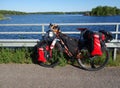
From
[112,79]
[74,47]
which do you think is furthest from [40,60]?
[112,79]

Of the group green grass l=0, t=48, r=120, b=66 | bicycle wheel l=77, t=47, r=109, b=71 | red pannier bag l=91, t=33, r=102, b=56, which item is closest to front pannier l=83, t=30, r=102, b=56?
red pannier bag l=91, t=33, r=102, b=56

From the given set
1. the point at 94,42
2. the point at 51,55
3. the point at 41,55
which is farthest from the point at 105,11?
the point at 94,42

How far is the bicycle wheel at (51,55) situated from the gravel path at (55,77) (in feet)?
0.64

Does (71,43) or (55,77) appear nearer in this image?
(55,77)

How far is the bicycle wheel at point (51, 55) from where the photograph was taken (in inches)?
268

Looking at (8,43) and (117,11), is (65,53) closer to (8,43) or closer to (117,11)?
(8,43)

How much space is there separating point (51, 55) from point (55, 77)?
1.17 metres

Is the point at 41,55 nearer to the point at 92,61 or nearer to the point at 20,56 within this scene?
the point at 20,56

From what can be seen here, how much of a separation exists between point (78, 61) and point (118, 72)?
1.16 meters

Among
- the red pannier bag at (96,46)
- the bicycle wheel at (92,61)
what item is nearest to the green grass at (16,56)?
the bicycle wheel at (92,61)

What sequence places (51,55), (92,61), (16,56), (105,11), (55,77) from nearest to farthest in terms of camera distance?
1. (55,77)
2. (92,61)
3. (51,55)
4. (16,56)
5. (105,11)

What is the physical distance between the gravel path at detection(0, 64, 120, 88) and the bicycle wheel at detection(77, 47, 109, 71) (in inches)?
7.0

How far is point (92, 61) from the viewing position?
21.9ft

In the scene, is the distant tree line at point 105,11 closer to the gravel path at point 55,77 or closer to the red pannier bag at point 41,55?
the red pannier bag at point 41,55
